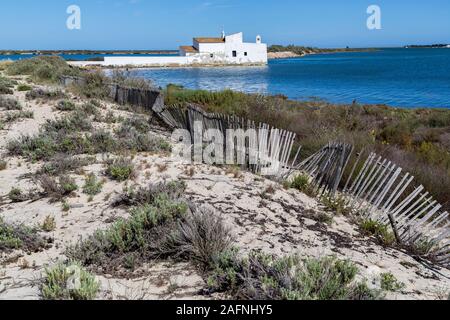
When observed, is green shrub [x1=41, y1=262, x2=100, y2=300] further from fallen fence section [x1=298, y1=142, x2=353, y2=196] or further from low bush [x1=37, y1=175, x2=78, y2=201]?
fallen fence section [x1=298, y1=142, x2=353, y2=196]

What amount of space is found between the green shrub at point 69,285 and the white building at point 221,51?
245 ft

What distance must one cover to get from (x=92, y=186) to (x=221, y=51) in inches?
2909

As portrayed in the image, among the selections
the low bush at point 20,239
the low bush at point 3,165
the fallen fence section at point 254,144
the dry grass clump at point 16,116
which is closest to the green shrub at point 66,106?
the dry grass clump at point 16,116

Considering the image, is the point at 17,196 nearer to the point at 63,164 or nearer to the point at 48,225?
the point at 63,164

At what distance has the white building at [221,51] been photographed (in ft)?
245

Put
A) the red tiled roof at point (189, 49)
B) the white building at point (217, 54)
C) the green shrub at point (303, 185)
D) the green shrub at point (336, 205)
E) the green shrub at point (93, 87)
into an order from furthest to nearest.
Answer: the red tiled roof at point (189, 49) < the white building at point (217, 54) < the green shrub at point (93, 87) < the green shrub at point (303, 185) < the green shrub at point (336, 205)

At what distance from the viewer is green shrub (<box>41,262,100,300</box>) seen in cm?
267

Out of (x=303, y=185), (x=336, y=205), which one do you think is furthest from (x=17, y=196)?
(x=336, y=205)

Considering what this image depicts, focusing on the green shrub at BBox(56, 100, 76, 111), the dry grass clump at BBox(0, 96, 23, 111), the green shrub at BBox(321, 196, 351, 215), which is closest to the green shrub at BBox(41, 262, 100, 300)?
the green shrub at BBox(321, 196, 351, 215)

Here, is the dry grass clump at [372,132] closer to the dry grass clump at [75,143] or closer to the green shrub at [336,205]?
the green shrub at [336,205]

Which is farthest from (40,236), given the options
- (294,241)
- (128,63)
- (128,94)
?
(128,63)

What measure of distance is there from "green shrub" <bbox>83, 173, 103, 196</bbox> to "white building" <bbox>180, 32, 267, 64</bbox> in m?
71.7

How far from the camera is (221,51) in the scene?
248ft

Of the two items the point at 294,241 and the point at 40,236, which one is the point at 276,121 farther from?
the point at 40,236
